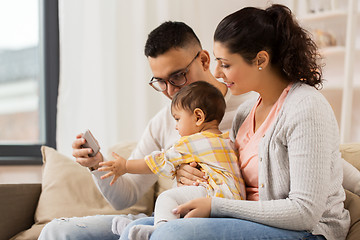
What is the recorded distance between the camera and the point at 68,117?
3049mm

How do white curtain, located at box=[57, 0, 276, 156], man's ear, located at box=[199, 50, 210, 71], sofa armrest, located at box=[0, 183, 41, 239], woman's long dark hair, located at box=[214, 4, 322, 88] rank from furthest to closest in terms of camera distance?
white curtain, located at box=[57, 0, 276, 156]
sofa armrest, located at box=[0, 183, 41, 239]
man's ear, located at box=[199, 50, 210, 71]
woman's long dark hair, located at box=[214, 4, 322, 88]

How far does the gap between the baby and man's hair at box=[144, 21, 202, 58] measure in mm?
275

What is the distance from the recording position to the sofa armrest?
199cm

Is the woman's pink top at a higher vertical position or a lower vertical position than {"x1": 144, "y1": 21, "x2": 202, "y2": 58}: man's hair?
lower

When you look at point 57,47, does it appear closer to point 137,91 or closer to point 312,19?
point 137,91

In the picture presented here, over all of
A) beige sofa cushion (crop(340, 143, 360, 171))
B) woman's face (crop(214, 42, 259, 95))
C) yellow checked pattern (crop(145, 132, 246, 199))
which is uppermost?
woman's face (crop(214, 42, 259, 95))

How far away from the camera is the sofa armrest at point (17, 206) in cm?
199

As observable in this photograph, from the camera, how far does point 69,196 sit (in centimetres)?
215

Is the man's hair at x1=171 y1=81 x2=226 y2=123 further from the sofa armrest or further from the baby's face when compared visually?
the sofa armrest

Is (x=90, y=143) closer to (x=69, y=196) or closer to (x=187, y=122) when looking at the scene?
(x=187, y=122)

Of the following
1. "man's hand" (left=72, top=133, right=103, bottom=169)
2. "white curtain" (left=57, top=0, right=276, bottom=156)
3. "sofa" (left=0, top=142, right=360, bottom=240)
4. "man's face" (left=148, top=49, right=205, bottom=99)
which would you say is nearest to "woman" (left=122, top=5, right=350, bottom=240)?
"man's face" (left=148, top=49, right=205, bottom=99)

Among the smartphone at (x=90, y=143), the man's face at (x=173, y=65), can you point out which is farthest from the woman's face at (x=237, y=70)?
the smartphone at (x=90, y=143)

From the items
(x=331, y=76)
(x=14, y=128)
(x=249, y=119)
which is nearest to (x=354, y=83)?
(x=331, y=76)

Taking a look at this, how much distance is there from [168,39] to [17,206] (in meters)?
1.00
